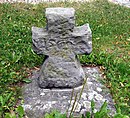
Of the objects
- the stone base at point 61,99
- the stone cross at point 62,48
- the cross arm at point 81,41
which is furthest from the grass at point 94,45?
the cross arm at point 81,41

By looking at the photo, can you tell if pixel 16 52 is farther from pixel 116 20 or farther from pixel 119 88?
pixel 116 20

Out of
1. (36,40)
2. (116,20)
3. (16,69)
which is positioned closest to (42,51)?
(36,40)

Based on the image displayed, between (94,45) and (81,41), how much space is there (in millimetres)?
1679

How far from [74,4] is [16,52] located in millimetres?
2889

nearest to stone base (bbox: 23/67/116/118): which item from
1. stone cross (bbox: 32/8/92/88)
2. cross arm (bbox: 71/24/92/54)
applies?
stone cross (bbox: 32/8/92/88)

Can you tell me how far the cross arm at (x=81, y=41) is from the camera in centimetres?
402

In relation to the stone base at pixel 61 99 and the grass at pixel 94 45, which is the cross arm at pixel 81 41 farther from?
the grass at pixel 94 45

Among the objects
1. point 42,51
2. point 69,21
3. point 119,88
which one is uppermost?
point 69,21

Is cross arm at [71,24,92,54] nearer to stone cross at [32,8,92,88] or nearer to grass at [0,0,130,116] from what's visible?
stone cross at [32,8,92,88]

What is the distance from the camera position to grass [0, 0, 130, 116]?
4.29 m

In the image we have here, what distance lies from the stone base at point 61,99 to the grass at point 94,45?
4.9 inches

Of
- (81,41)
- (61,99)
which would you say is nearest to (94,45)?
(81,41)

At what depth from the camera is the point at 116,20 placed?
695cm

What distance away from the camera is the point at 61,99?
3967 millimetres
